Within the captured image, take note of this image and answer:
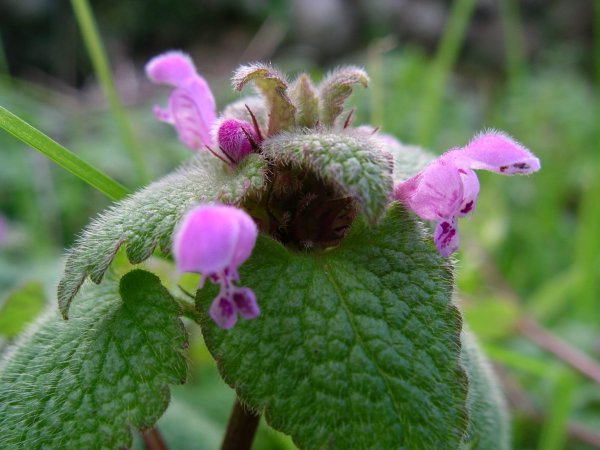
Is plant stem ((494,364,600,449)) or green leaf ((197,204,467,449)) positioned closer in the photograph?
green leaf ((197,204,467,449))

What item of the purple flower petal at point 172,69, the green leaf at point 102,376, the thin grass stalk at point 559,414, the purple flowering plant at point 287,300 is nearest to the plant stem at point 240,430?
the purple flowering plant at point 287,300

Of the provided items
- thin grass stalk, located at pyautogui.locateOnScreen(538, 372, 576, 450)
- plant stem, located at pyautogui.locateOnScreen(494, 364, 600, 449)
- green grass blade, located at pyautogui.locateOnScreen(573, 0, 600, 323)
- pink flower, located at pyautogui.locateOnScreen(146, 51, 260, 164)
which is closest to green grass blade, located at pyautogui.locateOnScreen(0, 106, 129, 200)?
pink flower, located at pyautogui.locateOnScreen(146, 51, 260, 164)

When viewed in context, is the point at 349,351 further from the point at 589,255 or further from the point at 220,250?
the point at 589,255

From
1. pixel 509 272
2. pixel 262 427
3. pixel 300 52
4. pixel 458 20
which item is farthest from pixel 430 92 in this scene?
pixel 300 52

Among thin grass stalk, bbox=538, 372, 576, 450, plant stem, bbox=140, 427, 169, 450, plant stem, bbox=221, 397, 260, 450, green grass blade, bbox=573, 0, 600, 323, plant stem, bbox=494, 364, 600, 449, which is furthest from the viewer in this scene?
green grass blade, bbox=573, 0, 600, 323

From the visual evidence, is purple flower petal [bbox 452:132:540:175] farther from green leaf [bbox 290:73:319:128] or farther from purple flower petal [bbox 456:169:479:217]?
green leaf [bbox 290:73:319:128]

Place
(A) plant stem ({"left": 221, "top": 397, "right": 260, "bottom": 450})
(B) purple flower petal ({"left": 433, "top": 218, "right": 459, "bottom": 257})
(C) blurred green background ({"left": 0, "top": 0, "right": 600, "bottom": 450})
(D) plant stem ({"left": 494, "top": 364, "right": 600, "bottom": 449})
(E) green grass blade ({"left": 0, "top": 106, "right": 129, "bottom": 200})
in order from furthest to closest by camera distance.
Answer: (C) blurred green background ({"left": 0, "top": 0, "right": 600, "bottom": 450}), (D) plant stem ({"left": 494, "top": 364, "right": 600, "bottom": 449}), (E) green grass blade ({"left": 0, "top": 106, "right": 129, "bottom": 200}), (A) plant stem ({"left": 221, "top": 397, "right": 260, "bottom": 450}), (B) purple flower petal ({"left": 433, "top": 218, "right": 459, "bottom": 257})
